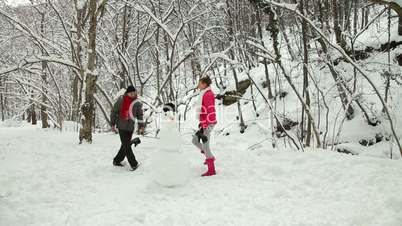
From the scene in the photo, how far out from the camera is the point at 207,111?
616cm

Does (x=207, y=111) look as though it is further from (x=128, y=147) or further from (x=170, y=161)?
(x=128, y=147)

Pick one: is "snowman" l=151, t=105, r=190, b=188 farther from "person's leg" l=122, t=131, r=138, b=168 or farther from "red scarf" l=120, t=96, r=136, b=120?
"red scarf" l=120, t=96, r=136, b=120

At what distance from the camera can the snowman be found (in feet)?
18.1

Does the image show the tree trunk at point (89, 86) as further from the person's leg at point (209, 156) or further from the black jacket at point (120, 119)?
the person's leg at point (209, 156)

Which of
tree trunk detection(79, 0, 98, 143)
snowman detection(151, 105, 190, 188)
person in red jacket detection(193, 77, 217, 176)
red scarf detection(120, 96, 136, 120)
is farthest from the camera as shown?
tree trunk detection(79, 0, 98, 143)

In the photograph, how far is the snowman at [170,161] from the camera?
551 centimetres

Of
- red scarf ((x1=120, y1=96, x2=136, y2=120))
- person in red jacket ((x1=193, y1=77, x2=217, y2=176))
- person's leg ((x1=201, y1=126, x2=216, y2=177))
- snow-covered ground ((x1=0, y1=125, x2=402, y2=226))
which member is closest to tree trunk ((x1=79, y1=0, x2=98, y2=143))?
snow-covered ground ((x1=0, y1=125, x2=402, y2=226))

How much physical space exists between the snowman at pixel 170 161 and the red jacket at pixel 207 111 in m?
0.67

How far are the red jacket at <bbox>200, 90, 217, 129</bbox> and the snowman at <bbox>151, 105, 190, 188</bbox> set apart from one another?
674 millimetres

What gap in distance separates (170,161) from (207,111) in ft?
3.99

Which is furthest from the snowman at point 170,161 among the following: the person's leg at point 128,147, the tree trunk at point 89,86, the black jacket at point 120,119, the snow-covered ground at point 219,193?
the tree trunk at point 89,86

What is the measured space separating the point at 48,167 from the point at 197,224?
410 centimetres

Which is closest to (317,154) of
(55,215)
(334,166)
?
(334,166)

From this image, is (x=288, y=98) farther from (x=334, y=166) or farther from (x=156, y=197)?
(x=156, y=197)
